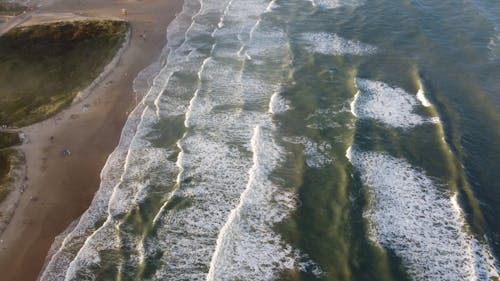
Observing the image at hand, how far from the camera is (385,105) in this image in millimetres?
24766

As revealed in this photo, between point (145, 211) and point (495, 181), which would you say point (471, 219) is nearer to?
point (495, 181)

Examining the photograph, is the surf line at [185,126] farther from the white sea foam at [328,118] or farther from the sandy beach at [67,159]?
the white sea foam at [328,118]

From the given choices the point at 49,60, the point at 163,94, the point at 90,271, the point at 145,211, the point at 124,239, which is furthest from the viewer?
the point at 49,60

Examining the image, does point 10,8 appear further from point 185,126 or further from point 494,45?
point 494,45

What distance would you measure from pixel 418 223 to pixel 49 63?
22.8 m

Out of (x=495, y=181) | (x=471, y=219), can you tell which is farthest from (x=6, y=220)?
(x=495, y=181)

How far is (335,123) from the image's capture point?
2356 cm

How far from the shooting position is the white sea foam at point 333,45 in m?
29.6

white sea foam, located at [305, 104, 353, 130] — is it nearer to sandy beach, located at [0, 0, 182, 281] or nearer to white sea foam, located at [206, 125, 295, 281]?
white sea foam, located at [206, 125, 295, 281]

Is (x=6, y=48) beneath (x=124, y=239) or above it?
above

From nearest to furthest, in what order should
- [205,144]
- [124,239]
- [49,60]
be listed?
[124,239] → [205,144] → [49,60]

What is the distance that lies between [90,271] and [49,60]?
1694 centimetres

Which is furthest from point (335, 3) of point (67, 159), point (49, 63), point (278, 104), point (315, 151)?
point (67, 159)

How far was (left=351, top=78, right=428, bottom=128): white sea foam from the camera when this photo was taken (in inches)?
936
